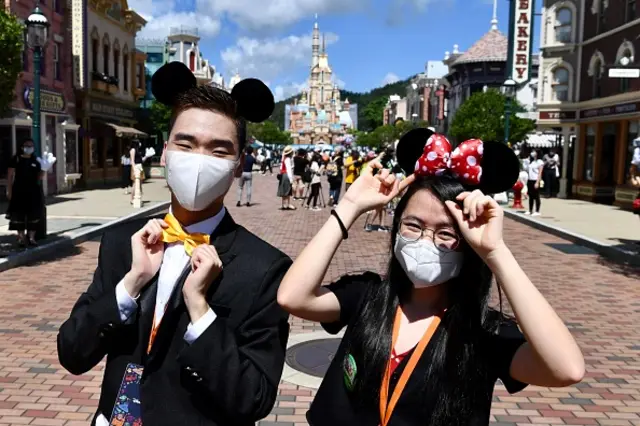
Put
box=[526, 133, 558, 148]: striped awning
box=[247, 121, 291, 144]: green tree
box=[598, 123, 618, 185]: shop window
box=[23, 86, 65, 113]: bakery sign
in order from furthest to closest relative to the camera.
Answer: box=[247, 121, 291, 144]: green tree → box=[526, 133, 558, 148]: striped awning → box=[598, 123, 618, 185]: shop window → box=[23, 86, 65, 113]: bakery sign

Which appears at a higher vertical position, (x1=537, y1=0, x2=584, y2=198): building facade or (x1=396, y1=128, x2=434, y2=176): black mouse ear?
(x1=537, y1=0, x2=584, y2=198): building facade

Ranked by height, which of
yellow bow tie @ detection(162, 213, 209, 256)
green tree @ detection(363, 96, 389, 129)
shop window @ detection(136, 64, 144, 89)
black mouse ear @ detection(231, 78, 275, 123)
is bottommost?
yellow bow tie @ detection(162, 213, 209, 256)

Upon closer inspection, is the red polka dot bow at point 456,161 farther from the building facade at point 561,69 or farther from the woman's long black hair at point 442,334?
the building facade at point 561,69

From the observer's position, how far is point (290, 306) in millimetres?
2041

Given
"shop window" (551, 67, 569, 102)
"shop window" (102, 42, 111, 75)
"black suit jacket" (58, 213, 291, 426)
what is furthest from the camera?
"shop window" (102, 42, 111, 75)

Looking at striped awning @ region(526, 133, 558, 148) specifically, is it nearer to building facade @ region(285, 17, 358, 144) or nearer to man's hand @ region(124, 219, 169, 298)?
man's hand @ region(124, 219, 169, 298)

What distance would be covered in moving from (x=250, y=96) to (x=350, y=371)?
1.01 meters

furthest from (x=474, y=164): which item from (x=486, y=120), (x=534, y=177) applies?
(x=486, y=120)

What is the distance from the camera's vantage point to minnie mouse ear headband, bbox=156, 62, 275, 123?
2.17 m

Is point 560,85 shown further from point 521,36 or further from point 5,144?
point 5,144

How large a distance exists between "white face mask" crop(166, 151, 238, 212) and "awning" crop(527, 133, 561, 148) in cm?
3407

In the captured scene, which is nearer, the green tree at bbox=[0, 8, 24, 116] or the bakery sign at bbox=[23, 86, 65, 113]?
the green tree at bbox=[0, 8, 24, 116]

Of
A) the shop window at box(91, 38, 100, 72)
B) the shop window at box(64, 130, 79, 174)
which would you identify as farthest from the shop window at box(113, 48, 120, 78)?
the shop window at box(64, 130, 79, 174)

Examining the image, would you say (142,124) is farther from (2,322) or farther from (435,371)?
(435,371)
